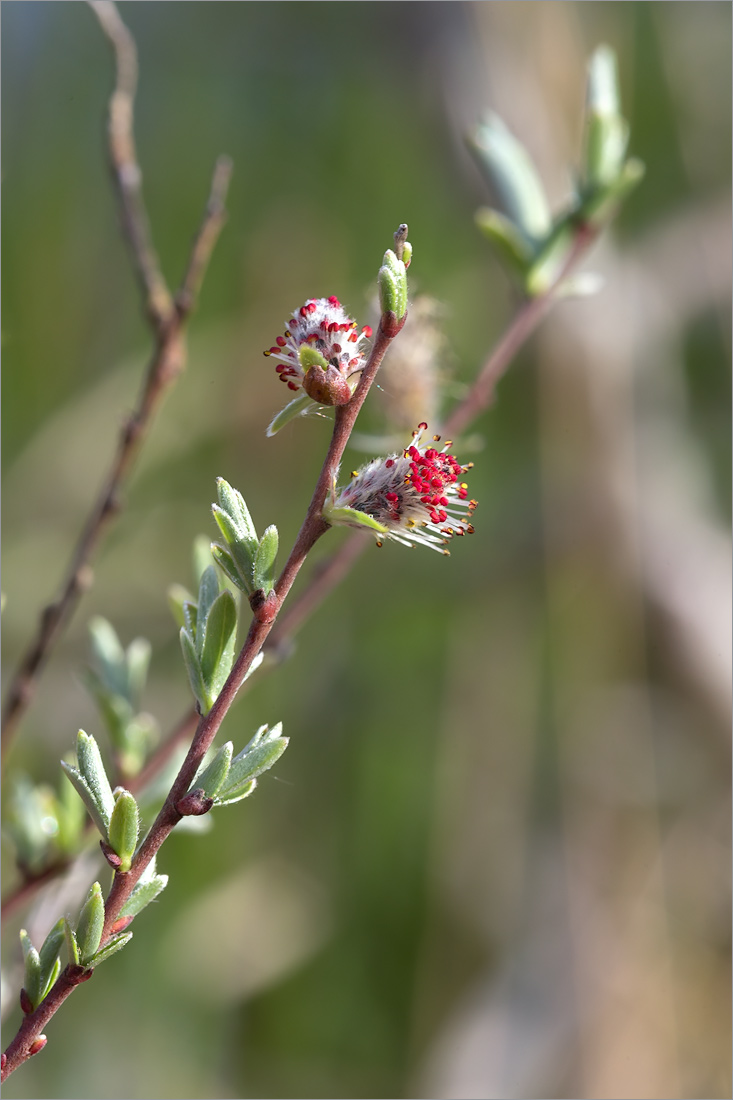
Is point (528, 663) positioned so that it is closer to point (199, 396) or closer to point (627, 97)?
point (199, 396)

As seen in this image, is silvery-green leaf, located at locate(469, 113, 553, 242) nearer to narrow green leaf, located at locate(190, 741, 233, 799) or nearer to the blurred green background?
narrow green leaf, located at locate(190, 741, 233, 799)

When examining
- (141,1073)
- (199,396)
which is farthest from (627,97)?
(141,1073)

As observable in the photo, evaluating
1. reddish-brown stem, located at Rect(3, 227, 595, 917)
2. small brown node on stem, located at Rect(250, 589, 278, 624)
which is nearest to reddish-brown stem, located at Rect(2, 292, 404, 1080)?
small brown node on stem, located at Rect(250, 589, 278, 624)

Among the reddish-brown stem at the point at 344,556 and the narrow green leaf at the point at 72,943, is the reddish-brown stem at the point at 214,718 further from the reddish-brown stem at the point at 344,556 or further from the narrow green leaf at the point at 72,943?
the reddish-brown stem at the point at 344,556

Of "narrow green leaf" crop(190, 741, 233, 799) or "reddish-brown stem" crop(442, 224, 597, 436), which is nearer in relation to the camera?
"narrow green leaf" crop(190, 741, 233, 799)

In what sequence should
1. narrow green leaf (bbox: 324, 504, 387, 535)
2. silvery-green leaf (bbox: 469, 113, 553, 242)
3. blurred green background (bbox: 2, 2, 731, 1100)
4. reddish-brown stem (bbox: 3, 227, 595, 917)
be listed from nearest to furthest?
narrow green leaf (bbox: 324, 504, 387, 535), reddish-brown stem (bbox: 3, 227, 595, 917), silvery-green leaf (bbox: 469, 113, 553, 242), blurred green background (bbox: 2, 2, 731, 1100)

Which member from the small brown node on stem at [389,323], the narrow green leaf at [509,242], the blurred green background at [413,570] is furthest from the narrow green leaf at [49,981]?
the blurred green background at [413,570]

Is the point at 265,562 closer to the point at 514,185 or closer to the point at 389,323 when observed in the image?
the point at 389,323
